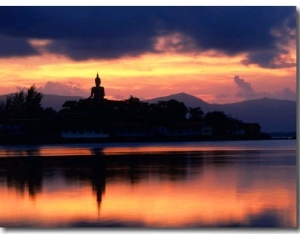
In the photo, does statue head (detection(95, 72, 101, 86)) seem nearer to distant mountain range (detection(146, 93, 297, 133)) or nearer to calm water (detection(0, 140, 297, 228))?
distant mountain range (detection(146, 93, 297, 133))

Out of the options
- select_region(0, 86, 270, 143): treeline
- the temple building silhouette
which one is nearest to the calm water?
the temple building silhouette

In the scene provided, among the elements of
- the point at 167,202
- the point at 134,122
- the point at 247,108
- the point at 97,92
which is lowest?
the point at 167,202

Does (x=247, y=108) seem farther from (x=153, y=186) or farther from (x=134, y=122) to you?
(x=153, y=186)

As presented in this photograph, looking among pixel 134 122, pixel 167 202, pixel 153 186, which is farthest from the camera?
pixel 153 186

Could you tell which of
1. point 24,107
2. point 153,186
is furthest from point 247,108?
point 24,107

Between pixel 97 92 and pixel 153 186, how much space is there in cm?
122

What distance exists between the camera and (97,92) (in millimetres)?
7020

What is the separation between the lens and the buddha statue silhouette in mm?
6934

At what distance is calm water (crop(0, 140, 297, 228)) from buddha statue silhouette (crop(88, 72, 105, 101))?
0.67 metres

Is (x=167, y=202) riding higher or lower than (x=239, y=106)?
lower

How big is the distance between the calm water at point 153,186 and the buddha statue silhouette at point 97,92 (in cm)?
67

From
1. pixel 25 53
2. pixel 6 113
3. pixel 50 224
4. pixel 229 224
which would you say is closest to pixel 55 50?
pixel 25 53

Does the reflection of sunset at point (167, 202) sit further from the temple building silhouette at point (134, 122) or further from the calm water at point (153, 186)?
the temple building silhouette at point (134, 122)

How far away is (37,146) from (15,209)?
1.32m
